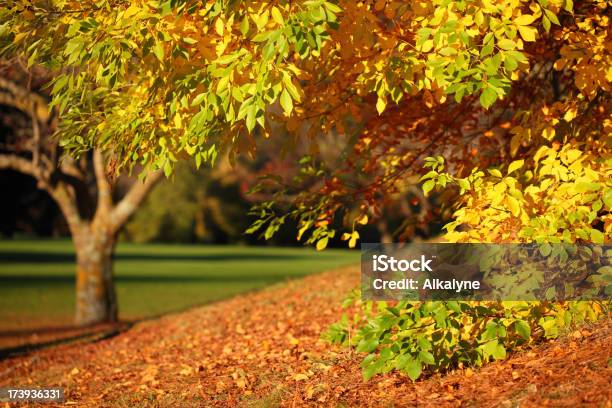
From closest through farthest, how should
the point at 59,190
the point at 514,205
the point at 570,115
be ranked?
the point at 514,205 → the point at 570,115 → the point at 59,190

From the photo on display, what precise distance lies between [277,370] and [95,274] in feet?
28.1

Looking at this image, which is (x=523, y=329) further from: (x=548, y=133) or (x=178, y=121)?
(x=178, y=121)

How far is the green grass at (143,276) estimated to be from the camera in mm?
20250

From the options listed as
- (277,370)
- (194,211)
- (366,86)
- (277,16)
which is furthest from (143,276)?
(277,16)

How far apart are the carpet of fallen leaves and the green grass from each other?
675 cm

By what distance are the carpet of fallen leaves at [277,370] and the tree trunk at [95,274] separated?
238 centimetres

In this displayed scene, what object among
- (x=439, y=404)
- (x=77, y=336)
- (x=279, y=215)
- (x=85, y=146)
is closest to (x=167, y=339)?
(x=77, y=336)

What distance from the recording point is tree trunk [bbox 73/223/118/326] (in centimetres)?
1484

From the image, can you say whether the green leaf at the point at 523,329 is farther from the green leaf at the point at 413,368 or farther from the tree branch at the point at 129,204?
the tree branch at the point at 129,204

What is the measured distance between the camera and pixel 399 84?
5.42 m

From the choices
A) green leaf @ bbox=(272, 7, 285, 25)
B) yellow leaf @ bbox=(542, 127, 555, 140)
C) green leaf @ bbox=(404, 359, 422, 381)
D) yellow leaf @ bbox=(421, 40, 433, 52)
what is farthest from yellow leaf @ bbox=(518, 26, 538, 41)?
green leaf @ bbox=(404, 359, 422, 381)

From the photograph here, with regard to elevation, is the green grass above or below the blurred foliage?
below

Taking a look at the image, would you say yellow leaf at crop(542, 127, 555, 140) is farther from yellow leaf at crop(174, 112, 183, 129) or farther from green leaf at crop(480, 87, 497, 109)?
yellow leaf at crop(174, 112, 183, 129)

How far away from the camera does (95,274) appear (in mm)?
14891
